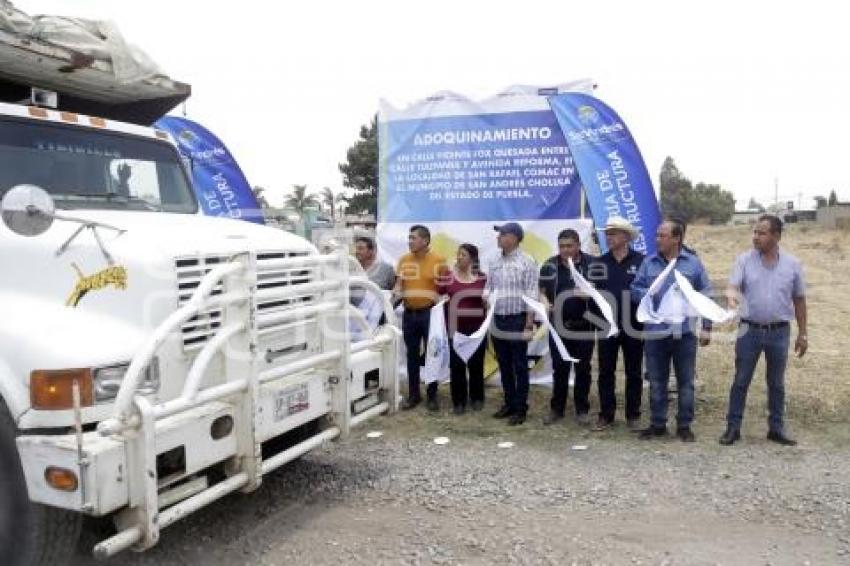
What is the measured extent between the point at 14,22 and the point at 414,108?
465 centimetres

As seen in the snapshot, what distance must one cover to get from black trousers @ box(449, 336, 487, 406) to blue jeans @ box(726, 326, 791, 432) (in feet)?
7.44

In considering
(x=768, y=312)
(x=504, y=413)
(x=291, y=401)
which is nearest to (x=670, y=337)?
(x=768, y=312)

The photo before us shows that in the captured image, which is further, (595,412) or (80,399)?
(595,412)

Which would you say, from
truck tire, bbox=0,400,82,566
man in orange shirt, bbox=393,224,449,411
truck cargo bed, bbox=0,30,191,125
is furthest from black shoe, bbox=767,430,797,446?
truck cargo bed, bbox=0,30,191,125

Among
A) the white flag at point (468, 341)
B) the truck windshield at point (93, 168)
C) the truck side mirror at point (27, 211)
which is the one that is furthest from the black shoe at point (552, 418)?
the truck side mirror at point (27, 211)

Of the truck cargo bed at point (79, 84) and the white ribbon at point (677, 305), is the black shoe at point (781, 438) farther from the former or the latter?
the truck cargo bed at point (79, 84)

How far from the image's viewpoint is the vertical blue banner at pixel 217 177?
8.98 meters

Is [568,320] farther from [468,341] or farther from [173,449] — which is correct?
[173,449]

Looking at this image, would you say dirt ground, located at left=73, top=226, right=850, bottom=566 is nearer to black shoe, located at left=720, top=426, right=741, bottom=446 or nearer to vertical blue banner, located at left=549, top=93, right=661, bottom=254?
black shoe, located at left=720, top=426, right=741, bottom=446

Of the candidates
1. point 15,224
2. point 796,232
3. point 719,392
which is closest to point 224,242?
point 15,224

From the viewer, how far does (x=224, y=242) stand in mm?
4062

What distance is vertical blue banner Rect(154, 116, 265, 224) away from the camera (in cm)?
898

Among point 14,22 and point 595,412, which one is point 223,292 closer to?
point 14,22

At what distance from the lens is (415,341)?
719 cm
